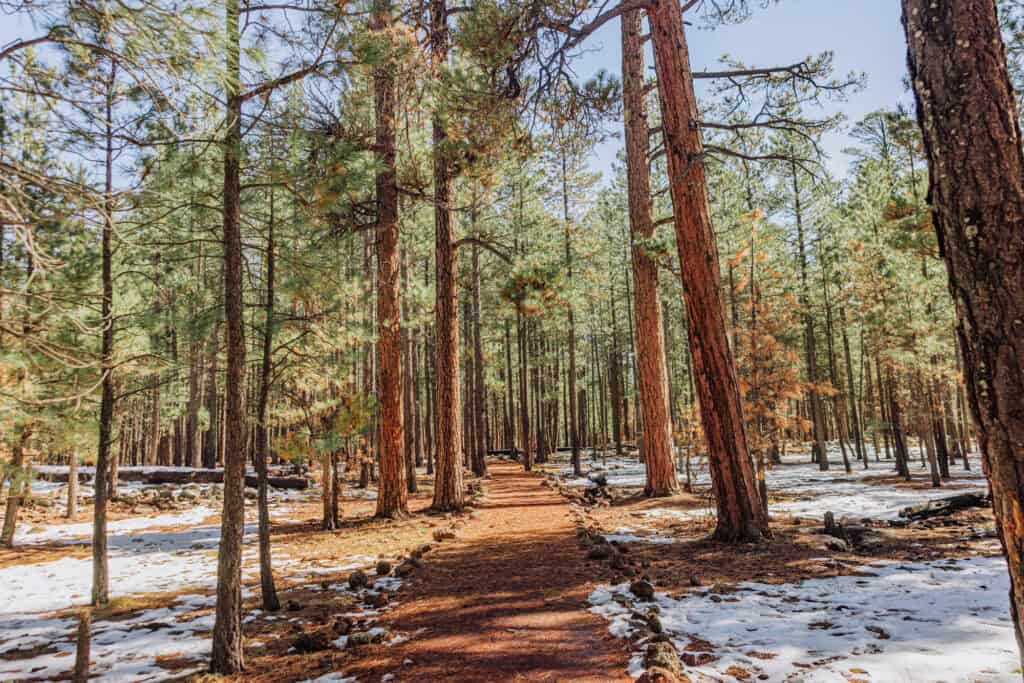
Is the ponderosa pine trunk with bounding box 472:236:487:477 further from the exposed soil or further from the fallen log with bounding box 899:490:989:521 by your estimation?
the fallen log with bounding box 899:490:989:521

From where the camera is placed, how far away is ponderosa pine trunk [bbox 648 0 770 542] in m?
6.57

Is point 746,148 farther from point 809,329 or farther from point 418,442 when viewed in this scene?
point 418,442

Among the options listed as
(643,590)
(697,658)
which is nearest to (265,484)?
(643,590)

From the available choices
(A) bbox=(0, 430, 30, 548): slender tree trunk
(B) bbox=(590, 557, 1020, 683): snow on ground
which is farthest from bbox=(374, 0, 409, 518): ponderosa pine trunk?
(A) bbox=(0, 430, 30, 548): slender tree trunk

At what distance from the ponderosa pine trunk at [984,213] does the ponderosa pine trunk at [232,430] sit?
4.30 meters

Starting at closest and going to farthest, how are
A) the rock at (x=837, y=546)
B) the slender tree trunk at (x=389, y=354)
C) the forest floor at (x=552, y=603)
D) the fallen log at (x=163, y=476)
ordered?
the forest floor at (x=552, y=603) < the rock at (x=837, y=546) < the slender tree trunk at (x=389, y=354) < the fallen log at (x=163, y=476)

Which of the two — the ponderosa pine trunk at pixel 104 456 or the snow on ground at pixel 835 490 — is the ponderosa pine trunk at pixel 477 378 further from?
the ponderosa pine trunk at pixel 104 456

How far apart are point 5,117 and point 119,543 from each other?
8119 mm

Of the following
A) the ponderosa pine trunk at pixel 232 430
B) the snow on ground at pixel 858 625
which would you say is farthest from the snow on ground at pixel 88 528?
the snow on ground at pixel 858 625

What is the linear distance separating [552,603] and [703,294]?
415 centimetres

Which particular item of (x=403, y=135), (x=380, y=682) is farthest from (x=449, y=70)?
(x=380, y=682)

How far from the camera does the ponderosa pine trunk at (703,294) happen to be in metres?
6.57

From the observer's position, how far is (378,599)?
5.41 m

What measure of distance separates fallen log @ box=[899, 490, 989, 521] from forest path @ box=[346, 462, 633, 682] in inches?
230
